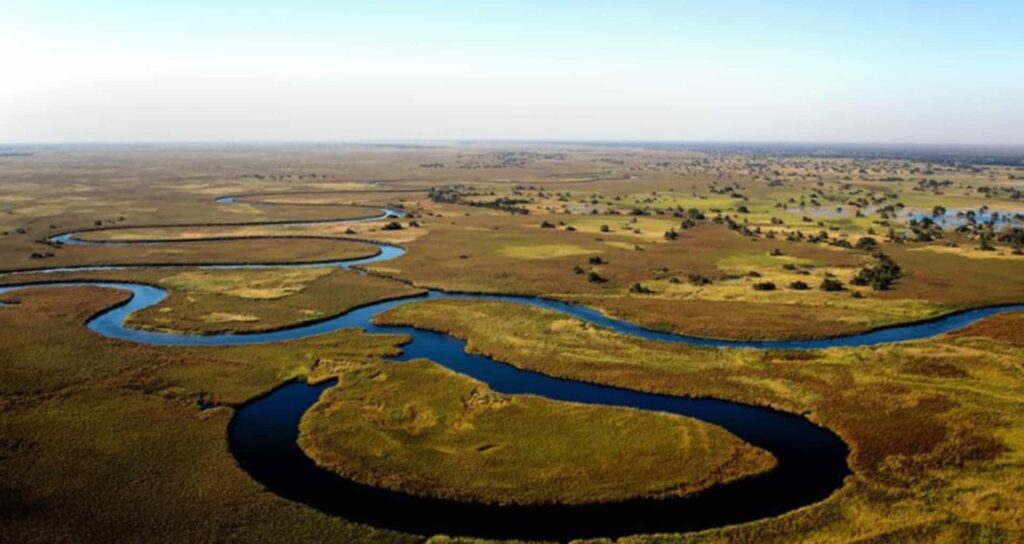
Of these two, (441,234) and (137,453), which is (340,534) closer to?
(137,453)

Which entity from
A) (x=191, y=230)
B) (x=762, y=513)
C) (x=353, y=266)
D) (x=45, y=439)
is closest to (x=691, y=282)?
(x=353, y=266)

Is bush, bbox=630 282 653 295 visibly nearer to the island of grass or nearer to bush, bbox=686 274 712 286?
bush, bbox=686 274 712 286

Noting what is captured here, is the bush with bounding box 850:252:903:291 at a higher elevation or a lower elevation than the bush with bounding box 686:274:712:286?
higher

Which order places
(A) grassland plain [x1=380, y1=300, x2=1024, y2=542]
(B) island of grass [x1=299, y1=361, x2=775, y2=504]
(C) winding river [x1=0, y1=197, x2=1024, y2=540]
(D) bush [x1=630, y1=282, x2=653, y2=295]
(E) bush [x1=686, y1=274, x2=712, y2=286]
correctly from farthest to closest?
(E) bush [x1=686, y1=274, x2=712, y2=286]
(D) bush [x1=630, y1=282, x2=653, y2=295]
(B) island of grass [x1=299, y1=361, x2=775, y2=504]
(C) winding river [x1=0, y1=197, x2=1024, y2=540]
(A) grassland plain [x1=380, y1=300, x2=1024, y2=542]

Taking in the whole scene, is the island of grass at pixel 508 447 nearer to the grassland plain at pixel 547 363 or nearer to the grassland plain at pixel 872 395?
the grassland plain at pixel 547 363

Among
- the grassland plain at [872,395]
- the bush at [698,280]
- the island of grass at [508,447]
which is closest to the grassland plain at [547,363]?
the grassland plain at [872,395]

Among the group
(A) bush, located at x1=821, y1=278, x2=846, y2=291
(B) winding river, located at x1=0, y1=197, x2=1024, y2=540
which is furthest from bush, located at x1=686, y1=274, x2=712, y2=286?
(B) winding river, located at x1=0, y1=197, x2=1024, y2=540

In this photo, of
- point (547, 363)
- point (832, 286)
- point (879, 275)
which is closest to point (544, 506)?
point (547, 363)
